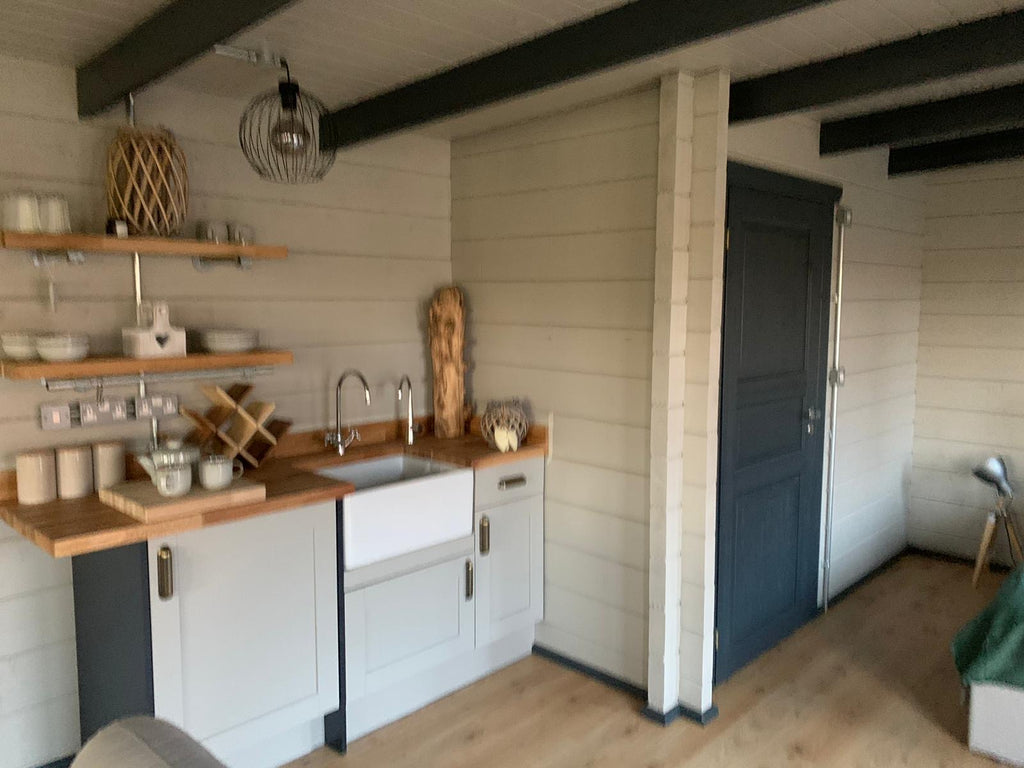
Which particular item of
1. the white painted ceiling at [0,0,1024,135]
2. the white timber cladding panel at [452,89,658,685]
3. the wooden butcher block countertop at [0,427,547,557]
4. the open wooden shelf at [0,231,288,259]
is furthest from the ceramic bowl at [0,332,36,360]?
the white timber cladding panel at [452,89,658,685]

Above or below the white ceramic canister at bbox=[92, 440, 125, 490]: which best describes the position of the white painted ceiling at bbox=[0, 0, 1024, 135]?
above

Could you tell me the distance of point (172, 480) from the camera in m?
2.17

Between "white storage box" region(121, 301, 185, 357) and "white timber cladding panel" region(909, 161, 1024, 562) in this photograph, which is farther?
"white timber cladding panel" region(909, 161, 1024, 562)

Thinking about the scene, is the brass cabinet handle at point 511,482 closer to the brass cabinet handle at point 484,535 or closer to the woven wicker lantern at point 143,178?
the brass cabinet handle at point 484,535

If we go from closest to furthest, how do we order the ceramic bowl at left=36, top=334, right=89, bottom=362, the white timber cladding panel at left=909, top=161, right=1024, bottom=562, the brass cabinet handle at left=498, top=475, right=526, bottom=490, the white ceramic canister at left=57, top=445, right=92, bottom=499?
the ceramic bowl at left=36, top=334, right=89, bottom=362
the white ceramic canister at left=57, top=445, right=92, bottom=499
the brass cabinet handle at left=498, top=475, right=526, bottom=490
the white timber cladding panel at left=909, top=161, right=1024, bottom=562

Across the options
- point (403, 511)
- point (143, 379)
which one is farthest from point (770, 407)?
point (143, 379)

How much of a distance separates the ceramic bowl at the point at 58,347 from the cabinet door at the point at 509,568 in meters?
1.44

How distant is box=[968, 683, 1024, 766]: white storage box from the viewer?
2486 mm

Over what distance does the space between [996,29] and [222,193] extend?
7.94ft

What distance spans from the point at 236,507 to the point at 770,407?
206 cm

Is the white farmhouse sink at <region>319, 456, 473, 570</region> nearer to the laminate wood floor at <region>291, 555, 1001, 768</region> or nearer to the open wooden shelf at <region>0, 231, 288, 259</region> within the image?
the laminate wood floor at <region>291, 555, 1001, 768</region>

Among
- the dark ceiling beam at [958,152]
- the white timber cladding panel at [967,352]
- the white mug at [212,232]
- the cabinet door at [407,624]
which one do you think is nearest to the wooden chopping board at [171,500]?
the cabinet door at [407,624]

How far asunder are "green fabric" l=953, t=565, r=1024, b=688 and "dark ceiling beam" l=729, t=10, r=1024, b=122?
1.66 metres

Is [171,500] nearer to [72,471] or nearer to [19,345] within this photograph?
[72,471]
